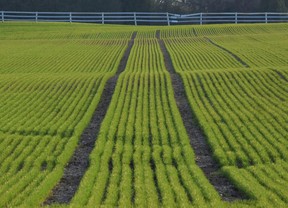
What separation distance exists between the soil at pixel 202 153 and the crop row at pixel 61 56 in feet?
33.7

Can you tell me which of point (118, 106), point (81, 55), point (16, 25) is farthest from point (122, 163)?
point (16, 25)

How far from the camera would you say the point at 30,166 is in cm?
1605

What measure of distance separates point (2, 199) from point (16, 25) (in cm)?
5404

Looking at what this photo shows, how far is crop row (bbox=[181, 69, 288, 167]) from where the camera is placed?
1676 centimetres

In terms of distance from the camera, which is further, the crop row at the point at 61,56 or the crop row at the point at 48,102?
the crop row at the point at 61,56

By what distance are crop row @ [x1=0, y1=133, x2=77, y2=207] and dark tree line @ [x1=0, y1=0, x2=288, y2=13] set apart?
69222mm

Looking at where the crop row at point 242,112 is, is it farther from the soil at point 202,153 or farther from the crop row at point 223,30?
the crop row at point 223,30

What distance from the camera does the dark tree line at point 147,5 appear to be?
3346 inches

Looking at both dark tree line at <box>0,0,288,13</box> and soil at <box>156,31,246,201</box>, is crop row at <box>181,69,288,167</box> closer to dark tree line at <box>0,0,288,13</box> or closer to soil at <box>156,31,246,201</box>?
soil at <box>156,31,246,201</box>

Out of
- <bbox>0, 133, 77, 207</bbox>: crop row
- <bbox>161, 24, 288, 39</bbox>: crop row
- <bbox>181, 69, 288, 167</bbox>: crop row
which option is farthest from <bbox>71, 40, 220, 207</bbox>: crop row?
<bbox>161, 24, 288, 39</bbox>: crop row

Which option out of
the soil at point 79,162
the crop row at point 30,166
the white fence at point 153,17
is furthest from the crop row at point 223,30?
the crop row at point 30,166

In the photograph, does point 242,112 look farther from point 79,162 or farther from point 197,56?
point 197,56

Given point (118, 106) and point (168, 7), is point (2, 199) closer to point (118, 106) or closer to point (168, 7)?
point (118, 106)

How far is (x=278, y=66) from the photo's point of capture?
33438 mm
